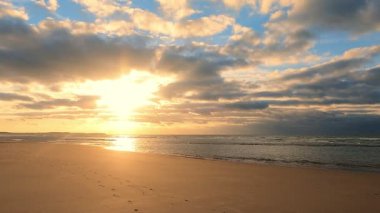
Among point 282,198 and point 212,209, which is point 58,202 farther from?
point 282,198

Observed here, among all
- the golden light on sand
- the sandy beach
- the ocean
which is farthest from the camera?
the golden light on sand

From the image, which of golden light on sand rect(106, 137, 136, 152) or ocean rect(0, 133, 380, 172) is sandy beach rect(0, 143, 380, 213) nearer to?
ocean rect(0, 133, 380, 172)

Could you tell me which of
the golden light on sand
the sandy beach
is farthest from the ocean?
the sandy beach

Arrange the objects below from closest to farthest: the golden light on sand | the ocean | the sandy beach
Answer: the sandy beach, the ocean, the golden light on sand

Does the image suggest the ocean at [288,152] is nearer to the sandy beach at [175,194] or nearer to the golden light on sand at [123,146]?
the golden light on sand at [123,146]

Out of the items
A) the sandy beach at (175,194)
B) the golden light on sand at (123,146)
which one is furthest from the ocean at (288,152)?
the sandy beach at (175,194)

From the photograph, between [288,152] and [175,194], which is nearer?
[175,194]

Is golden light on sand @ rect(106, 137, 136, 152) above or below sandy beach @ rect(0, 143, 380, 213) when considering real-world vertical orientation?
above

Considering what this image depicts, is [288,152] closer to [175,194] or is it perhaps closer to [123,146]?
[123,146]

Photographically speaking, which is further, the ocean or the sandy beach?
the ocean

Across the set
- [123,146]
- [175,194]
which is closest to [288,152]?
[123,146]

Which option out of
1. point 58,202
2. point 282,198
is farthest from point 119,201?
point 282,198

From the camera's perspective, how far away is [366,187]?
15.0m

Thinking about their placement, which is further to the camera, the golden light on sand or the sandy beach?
the golden light on sand
